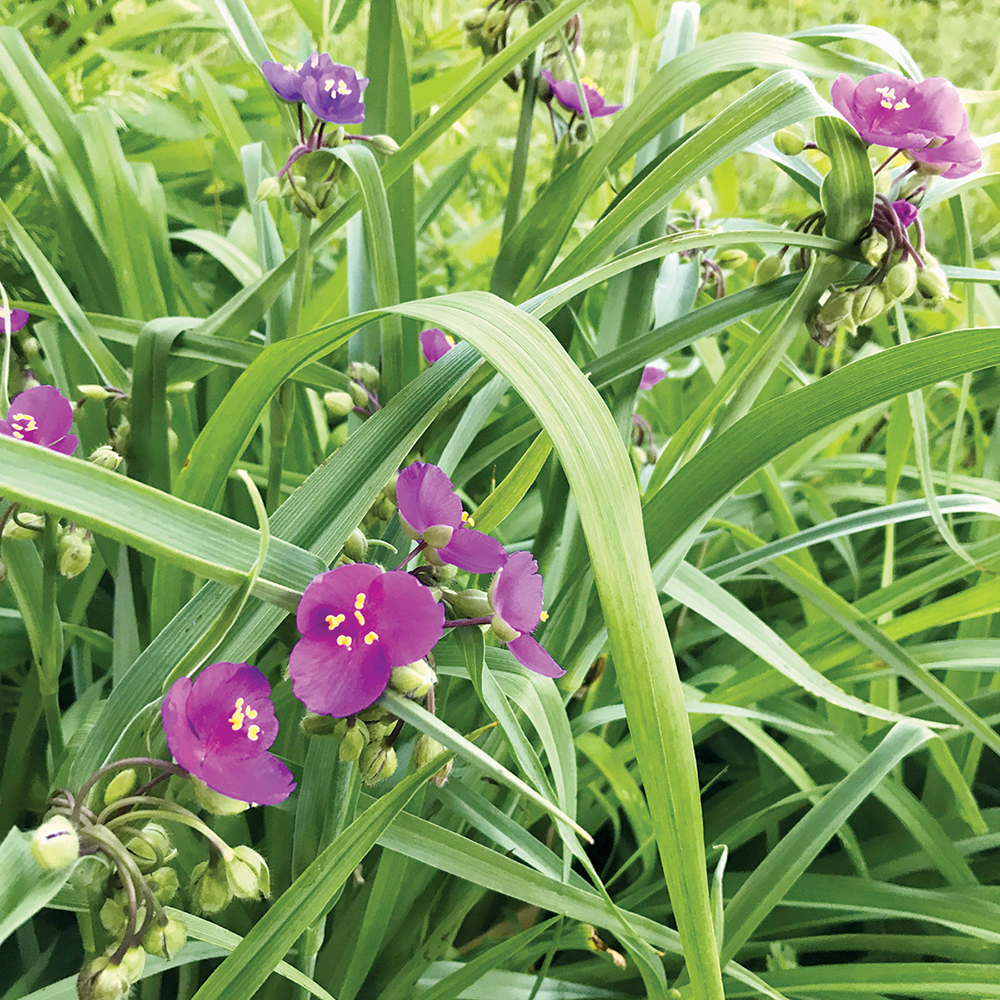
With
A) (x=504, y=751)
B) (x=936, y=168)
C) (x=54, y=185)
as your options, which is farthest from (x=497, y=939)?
(x=54, y=185)

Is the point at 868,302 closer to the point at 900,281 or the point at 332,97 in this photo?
the point at 900,281

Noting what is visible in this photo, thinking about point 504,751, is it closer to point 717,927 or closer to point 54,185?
point 717,927

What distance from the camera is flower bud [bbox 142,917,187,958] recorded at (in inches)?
11.1

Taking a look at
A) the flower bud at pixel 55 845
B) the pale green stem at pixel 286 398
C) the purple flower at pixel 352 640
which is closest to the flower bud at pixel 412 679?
the purple flower at pixel 352 640

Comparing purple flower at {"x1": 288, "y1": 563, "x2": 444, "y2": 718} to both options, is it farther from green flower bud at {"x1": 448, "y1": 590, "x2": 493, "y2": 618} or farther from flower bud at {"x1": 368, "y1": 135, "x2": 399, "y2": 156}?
flower bud at {"x1": 368, "y1": 135, "x2": 399, "y2": 156}

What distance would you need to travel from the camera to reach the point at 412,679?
27cm

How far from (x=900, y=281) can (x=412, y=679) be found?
12.4 inches

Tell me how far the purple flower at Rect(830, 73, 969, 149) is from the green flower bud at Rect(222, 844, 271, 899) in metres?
0.46

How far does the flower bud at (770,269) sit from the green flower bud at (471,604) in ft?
0.94

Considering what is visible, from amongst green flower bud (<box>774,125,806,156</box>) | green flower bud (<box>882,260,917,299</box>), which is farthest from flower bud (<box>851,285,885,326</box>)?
green flower bud (<box>774,125,806,156</box>)

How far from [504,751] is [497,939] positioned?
0.22m

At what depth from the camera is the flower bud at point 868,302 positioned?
1.32ft

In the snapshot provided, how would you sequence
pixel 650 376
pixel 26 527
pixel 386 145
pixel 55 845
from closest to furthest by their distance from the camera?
pixel 55 845 → pixel 26 527 → pixel 386 145 → pixel 650 376

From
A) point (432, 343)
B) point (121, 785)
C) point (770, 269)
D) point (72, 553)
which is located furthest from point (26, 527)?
point (770, 269)
